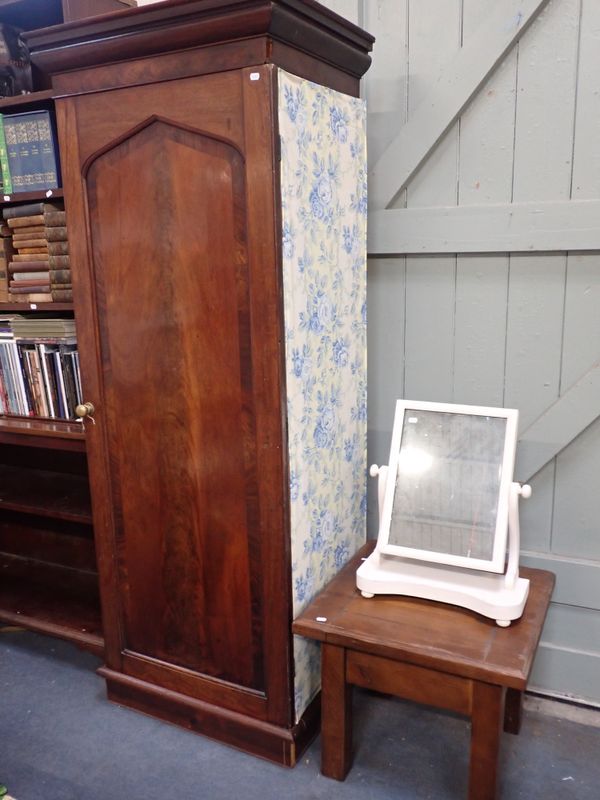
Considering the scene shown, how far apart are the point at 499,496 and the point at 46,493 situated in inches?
63.8

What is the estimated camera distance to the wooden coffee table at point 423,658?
1.60m

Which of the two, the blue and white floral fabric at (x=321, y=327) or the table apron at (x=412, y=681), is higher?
the blue and white floral fabric at (x=321, y=327)

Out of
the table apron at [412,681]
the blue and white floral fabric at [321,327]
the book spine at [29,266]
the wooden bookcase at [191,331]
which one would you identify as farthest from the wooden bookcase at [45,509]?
the table apron at [412,681]

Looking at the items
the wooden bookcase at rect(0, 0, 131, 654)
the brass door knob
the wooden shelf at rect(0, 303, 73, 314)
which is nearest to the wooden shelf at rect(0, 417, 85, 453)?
the wooden bookcase at rect(0, 0, 131, 654)

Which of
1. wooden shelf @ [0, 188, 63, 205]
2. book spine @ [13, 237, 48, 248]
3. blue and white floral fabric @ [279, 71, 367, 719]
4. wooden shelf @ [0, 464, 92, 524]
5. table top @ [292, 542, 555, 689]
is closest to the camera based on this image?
table top @ [292, 542, 555, 689]

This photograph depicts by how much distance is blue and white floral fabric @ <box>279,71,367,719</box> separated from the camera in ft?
5.54

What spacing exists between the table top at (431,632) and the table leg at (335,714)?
0.07 meters

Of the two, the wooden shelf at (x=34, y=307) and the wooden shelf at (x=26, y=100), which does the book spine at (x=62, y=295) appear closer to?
the wooden shelf at (x=34, y=307)

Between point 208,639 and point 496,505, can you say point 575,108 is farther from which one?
point 208,639

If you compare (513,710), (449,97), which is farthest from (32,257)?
(513,710)

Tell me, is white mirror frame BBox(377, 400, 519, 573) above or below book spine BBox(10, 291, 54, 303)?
below

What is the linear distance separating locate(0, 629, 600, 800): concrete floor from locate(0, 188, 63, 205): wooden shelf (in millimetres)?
1587

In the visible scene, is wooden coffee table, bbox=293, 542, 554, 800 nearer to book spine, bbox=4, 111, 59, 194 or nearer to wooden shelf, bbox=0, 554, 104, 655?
wooden shelf, bbox=0, 554, 104, 655

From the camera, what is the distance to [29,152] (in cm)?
215
